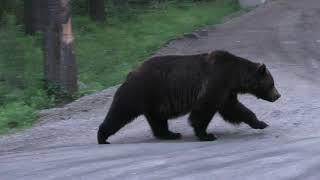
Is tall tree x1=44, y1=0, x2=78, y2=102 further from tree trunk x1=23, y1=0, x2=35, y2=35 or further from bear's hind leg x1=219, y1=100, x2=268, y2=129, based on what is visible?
tree trunk x1=23, y1=0, x2=35, y2=35

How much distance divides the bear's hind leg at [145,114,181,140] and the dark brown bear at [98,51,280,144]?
15mm

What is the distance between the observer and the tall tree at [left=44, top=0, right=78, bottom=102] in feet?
50.0

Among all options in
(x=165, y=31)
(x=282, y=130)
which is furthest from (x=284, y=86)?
(x=165, y=31)

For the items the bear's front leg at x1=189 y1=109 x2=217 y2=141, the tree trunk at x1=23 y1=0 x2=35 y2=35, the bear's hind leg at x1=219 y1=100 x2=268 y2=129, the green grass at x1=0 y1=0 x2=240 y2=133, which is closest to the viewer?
the bear's front leg at x1=189 y1=109 x2=217 y2=141

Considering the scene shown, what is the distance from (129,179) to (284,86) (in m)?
8.08

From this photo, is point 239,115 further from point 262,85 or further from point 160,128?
point 160,128

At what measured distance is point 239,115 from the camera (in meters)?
9.35

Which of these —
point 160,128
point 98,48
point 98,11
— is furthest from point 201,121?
point 98,11

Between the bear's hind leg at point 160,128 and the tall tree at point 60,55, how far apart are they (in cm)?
583

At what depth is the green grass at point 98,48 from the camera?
1478 centimetres

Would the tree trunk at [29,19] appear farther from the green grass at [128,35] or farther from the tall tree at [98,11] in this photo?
the tall tree at [98,11]

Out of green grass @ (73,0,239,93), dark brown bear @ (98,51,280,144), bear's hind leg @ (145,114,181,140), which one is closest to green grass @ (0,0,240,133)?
green grass @ (73,0,239,93)

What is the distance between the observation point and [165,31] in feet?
96.2

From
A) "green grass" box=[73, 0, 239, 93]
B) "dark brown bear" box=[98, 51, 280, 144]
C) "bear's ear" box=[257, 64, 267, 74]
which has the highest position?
"bear's ear" box=[257, 64, 267, 74]
